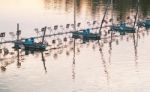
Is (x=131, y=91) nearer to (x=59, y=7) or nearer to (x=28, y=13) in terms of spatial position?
(x=28, y=13)

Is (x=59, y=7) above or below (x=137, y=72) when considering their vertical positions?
above

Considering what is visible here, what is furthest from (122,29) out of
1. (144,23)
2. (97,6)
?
(97,6)

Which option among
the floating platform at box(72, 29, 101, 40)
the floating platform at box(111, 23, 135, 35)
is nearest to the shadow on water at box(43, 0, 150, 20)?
the floating platform at box(111, 23, 135, 35)

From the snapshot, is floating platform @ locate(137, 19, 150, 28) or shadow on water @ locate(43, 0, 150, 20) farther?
shadow on water @ locate(43, 0, 150, 20)

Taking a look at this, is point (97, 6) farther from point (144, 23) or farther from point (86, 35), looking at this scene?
point (86, 35)

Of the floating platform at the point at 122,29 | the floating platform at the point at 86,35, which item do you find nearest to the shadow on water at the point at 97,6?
the floating platform at the point at 122,29

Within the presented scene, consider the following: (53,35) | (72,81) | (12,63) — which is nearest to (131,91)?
(72,81)

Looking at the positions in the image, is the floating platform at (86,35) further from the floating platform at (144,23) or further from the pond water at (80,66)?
the floating platform at (144,23)

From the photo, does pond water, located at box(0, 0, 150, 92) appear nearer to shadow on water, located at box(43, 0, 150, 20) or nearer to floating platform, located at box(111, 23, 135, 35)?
floating platform, located at box(111, 23, 135, 35)

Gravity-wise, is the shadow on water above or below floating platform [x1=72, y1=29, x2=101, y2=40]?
above

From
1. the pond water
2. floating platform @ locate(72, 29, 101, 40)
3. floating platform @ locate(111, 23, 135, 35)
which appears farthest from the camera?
floating platform @ locate(111, 23, 135, 35)

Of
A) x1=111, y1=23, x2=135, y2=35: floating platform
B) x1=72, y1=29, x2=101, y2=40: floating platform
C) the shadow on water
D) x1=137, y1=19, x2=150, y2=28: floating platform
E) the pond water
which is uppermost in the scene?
the shadow on water

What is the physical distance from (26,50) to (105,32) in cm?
2619

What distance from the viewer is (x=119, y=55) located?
8250 cm
